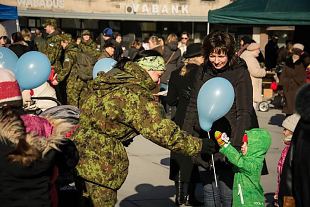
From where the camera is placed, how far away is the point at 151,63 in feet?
15.0

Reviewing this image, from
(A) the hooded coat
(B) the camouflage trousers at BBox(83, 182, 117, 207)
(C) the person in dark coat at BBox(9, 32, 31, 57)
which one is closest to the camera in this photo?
(A) the hooded coat

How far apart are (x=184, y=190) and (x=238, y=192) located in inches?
73.5

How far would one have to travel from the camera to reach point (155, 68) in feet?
14.9

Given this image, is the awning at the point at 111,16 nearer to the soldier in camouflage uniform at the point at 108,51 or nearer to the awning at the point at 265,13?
the awning at the point at 265,13

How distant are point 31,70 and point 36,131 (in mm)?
2922

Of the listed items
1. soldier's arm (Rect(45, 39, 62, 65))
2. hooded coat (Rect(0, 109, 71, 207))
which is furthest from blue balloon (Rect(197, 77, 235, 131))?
soldier's arm (Rect(45, 39, 62, 65))

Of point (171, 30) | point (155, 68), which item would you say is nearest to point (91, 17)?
point (171, 30)

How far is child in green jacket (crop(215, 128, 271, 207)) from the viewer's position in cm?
518

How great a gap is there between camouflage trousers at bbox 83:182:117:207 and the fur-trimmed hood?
0.87 metres

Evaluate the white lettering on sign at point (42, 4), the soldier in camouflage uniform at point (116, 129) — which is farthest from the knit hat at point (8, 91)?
the white lettering on sign at point (42, 4)

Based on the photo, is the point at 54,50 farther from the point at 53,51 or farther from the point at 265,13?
the point at 265,13

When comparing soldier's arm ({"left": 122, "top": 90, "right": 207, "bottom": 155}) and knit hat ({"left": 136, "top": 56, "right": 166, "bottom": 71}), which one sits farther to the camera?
knit hat ({"left": 136, "top": 56, "right": 166, "bottom": 71})

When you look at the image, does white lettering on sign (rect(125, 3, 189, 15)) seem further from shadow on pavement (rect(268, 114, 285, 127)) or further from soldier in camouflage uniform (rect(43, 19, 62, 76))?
soldier in camouflage uniform (rect(43, 19, 62, 76))

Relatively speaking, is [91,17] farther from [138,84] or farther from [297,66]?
[138,84]
